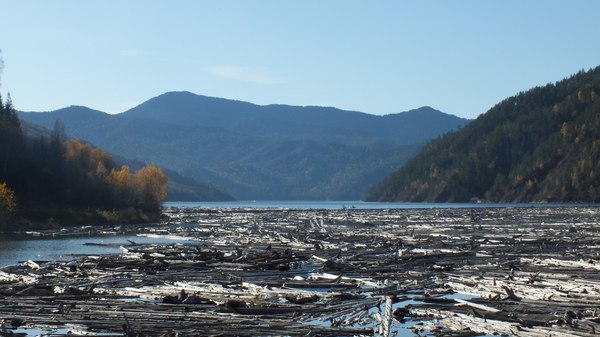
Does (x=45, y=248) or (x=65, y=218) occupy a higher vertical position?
(x=65, y=218)

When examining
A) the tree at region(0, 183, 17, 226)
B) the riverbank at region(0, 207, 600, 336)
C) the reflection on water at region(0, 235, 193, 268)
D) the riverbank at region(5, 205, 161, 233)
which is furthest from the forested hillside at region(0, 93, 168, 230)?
the riverbank at region(0, 207, 600, 336)

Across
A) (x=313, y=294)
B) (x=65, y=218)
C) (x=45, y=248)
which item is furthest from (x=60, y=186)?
(x=313, y=294)

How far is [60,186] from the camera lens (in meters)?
103

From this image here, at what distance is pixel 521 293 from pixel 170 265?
1580cm

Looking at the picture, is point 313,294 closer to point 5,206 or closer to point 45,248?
point 45,248

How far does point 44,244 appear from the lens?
5900 cm

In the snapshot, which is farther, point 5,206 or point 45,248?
point 5,206

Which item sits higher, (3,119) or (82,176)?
(3,119)

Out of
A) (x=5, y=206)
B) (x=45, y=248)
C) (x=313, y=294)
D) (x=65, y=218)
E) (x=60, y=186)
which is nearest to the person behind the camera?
(x=313, y=294)

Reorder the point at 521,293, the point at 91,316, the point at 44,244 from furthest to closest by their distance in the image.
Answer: the point at 44,244 < the point at 521,293 < the point at 91,316

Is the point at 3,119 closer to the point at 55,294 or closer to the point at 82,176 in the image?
the point at 82,176

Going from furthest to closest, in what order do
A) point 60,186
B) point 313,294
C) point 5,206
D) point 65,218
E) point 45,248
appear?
1. point 60,186
2. point 65,218
3. point 5,206
4. point 45,248
5. point 313,294

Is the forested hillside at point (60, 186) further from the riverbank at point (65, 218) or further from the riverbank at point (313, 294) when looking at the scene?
the riverbank at point (313, 294)

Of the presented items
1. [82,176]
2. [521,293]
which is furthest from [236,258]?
[82,176]
